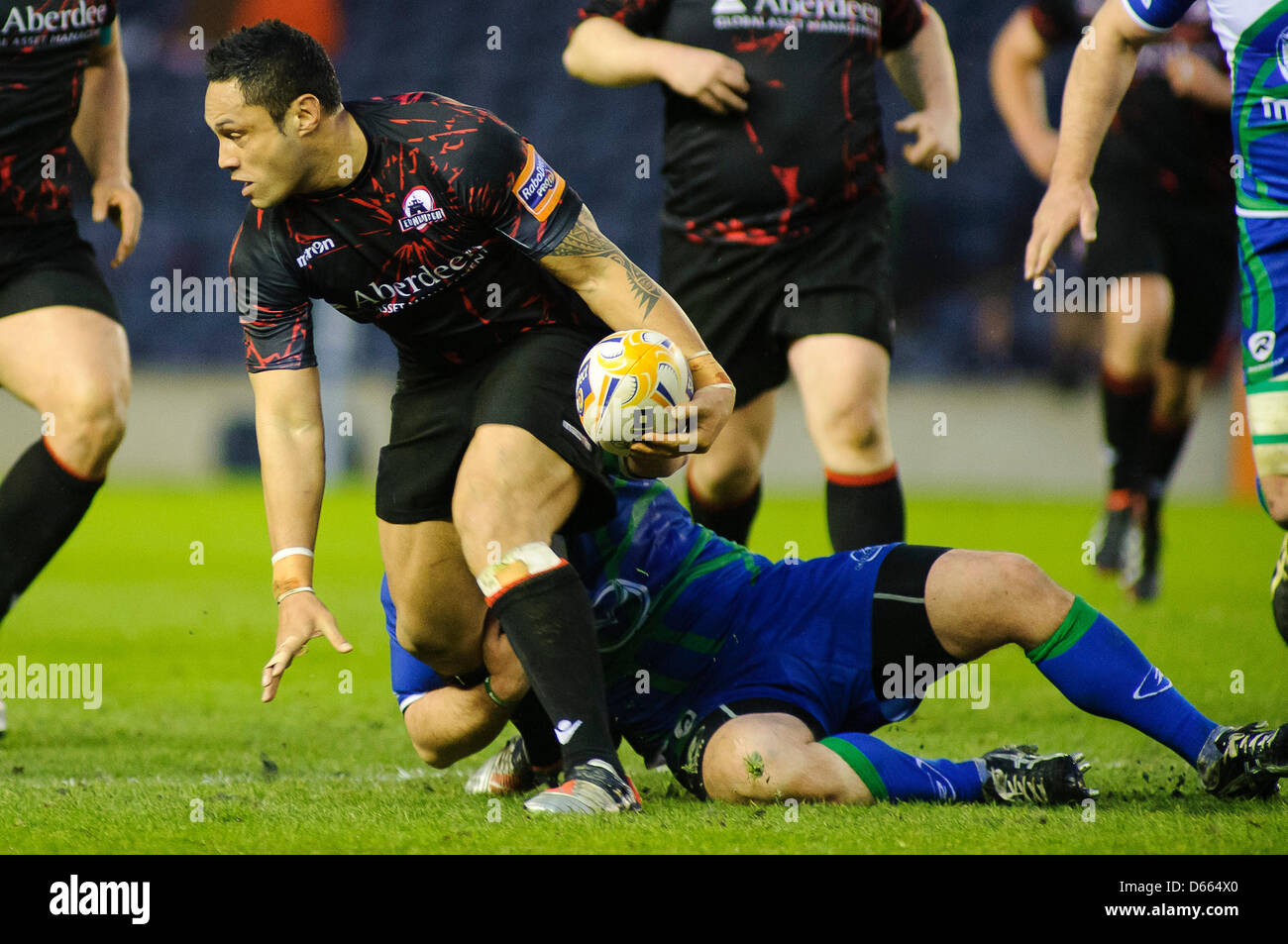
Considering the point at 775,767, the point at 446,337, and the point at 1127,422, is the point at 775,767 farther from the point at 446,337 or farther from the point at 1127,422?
the point at 1127,422

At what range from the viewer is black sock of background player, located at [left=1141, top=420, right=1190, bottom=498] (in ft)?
22.9

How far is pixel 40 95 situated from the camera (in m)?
4.47

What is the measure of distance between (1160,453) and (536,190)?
461 centimetres

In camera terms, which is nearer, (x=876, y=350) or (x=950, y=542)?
(x=876, y=350)

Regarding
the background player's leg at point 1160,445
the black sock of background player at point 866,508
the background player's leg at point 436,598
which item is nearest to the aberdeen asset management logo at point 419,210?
the background player's leg at point 436,598

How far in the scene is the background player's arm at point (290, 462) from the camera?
325cm

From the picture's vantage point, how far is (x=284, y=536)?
3.28m

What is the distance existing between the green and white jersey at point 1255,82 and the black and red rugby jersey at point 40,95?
2.89 meters

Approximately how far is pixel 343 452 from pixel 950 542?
7462 mm

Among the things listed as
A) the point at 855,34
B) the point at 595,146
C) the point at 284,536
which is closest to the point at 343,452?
the point at 595,146

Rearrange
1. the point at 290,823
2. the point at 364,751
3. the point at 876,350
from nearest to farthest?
the point at 290,823 < the point at 364,751 < the point at 876,350

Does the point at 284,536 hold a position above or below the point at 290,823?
above

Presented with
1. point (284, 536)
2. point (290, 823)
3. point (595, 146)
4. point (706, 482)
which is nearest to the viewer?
point (290, 823)

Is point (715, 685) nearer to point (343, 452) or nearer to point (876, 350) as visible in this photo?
point (876, 350)
